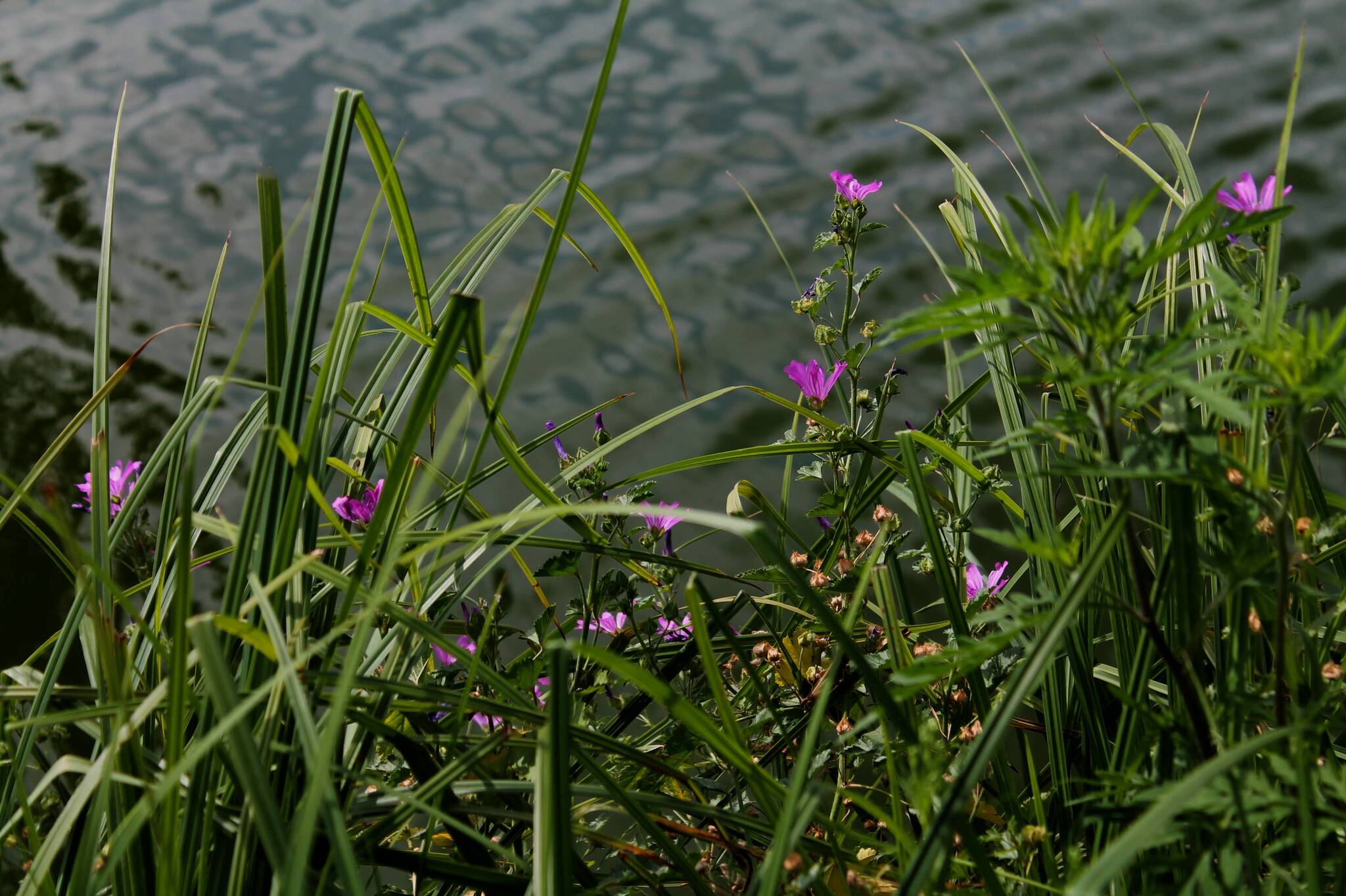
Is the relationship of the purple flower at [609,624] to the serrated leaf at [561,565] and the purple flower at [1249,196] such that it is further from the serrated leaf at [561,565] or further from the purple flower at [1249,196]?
the purple flower at [1249,196]

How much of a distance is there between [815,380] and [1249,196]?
1.82 ft

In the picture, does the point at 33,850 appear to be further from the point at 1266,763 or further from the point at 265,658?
the point at 1266,763

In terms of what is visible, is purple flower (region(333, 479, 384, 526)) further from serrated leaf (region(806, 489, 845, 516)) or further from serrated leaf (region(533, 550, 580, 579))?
serrated leaf (region(806, 489, 845, 516))

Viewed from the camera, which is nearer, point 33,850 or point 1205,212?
point 1205,212

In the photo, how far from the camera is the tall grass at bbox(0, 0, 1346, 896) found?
2.48 ft

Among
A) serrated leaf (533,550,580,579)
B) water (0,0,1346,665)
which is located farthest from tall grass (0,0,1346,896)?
water (0,0,1346,665)

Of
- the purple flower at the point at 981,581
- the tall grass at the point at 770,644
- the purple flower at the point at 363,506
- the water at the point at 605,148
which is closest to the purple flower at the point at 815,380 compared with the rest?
the tall grass at the point at 770,644

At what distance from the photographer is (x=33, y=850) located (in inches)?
43.5

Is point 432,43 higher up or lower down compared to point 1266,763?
higher up

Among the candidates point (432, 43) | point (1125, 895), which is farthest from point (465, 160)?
point (1125, 895)

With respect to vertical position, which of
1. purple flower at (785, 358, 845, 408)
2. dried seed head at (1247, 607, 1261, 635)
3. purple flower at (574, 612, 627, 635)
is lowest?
purple flower at (574, 612, 627, 635)

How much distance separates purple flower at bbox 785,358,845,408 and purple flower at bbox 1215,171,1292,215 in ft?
1.65

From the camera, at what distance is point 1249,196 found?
3.68ft

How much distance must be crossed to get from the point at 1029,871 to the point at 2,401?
10.2 ft
